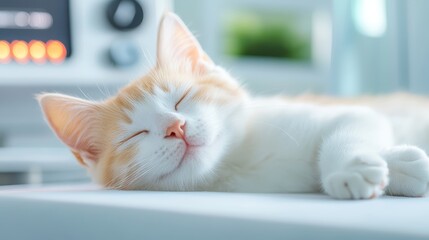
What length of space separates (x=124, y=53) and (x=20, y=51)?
191 mm

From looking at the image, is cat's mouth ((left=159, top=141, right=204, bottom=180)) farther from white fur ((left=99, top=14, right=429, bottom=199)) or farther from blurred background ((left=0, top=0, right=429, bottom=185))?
blurred background ((left=0, top=0, right=429, bottom=185))

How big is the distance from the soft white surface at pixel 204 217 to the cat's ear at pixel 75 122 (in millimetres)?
244

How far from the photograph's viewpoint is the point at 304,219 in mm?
383

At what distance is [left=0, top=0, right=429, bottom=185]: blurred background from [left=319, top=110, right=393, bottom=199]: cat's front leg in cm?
35

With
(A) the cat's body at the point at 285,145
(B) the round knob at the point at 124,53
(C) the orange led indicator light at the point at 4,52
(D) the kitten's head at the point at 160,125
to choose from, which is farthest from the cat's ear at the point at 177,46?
(C) the orange led indicator light at the point at 4,52

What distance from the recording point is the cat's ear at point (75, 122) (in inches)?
32.1

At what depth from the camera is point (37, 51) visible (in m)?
1.10

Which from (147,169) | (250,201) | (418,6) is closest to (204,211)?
(250,201)

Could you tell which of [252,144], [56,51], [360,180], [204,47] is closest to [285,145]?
[252,144]

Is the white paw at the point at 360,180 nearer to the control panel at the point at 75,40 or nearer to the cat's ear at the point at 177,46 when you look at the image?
the cat's ear at the point at 177,46

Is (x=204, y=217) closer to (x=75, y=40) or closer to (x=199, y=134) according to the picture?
(x=199, y=134)

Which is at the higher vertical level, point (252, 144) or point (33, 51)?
point (33, 51)

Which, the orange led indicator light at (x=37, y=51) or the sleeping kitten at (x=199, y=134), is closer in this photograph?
the sleeping kitten at (x=199, y=134)

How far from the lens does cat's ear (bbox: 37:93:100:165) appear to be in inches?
32.1
